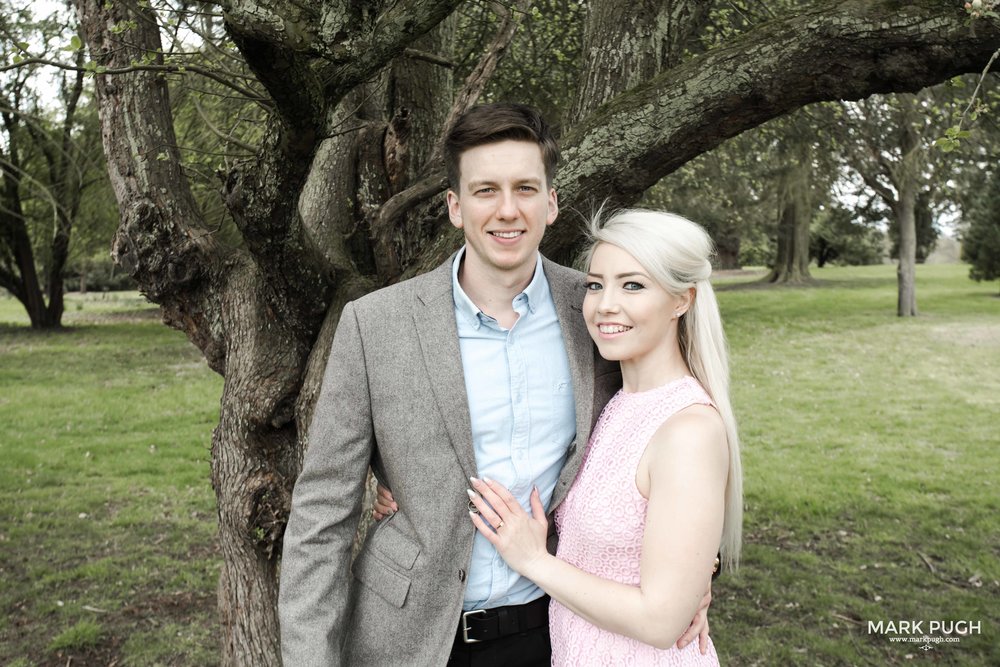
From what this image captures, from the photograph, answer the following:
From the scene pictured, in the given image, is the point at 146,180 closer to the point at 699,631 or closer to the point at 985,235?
the point at 699,631

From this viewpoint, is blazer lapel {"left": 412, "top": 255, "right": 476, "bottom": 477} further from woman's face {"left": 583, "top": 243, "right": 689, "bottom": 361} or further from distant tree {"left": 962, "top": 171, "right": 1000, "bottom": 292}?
distant tree {"left": 962, "top": 171, "right": 1000, "bottom": 292}

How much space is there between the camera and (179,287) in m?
3.84

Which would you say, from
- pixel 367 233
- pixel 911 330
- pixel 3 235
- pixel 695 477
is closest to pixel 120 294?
pixel 3 235

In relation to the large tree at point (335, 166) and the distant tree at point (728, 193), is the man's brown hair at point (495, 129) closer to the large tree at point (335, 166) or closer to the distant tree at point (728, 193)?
the large tree at point (335, 166)

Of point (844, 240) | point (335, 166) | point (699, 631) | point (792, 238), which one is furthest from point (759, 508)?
point (844, 240)

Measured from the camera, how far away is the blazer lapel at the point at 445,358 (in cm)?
240

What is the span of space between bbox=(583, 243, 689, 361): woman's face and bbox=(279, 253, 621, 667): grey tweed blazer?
10.0 inches

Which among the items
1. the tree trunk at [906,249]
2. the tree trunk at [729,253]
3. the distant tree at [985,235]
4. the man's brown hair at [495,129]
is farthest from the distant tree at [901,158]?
the tree trunk at [729,253]

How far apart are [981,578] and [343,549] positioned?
6009 mm

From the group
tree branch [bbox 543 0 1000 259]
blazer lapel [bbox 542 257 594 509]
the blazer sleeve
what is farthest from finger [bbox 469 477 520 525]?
tree branch [bbox 543 0 1000 259]

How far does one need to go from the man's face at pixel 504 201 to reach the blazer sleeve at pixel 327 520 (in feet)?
1.69

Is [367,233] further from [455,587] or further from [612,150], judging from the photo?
[455,587]

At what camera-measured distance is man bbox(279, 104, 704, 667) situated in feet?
7.89

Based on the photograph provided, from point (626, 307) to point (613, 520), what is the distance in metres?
0.62
